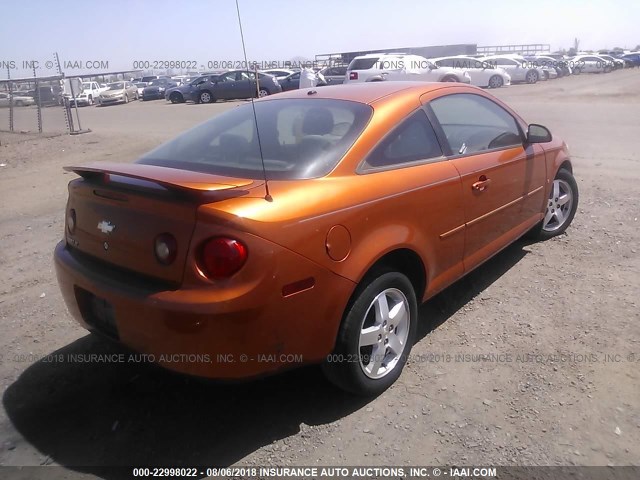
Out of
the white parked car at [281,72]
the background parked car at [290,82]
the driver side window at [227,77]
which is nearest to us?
the driver side window at [227,77]

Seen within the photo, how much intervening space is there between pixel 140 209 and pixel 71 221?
705mm

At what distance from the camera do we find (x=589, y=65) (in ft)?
145

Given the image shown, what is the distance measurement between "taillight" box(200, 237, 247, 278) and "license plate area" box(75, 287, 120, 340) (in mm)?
662

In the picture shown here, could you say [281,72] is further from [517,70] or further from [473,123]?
[473,123]

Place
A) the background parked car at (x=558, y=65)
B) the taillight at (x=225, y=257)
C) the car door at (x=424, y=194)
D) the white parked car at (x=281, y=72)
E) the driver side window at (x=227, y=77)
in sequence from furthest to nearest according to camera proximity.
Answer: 1. the background parked car at (x=558, y=65)
2. the white parked car at (x=281, y=72)
3. the driver side window at (x=227, y=77)
4. the car door at (x=424, y=194)
5. the taillight at (x=225, y=257)

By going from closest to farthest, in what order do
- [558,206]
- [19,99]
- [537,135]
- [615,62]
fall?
[537,135], [558,206], [19,99], [615,62]

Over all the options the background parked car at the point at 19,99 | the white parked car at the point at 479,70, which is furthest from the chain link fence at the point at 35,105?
the white parked car at the point at 479,70

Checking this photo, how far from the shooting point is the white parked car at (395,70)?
74.5 ft

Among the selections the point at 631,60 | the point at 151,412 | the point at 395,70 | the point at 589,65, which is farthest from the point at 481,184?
the point at 631,60

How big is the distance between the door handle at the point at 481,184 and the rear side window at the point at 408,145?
35cm

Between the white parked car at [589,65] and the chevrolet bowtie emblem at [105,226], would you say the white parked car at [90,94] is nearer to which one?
the chevrolet bowtie emblem at [105,226]

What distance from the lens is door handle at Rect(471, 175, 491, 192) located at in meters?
3.60

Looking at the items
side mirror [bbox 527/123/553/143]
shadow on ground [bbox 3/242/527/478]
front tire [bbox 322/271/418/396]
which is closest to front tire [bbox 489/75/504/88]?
side mirror [bbox 527/123/553/143]

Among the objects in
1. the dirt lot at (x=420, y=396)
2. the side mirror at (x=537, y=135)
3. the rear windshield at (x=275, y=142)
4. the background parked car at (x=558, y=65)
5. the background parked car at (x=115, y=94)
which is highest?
the background parked car at (x=115, y=94)
